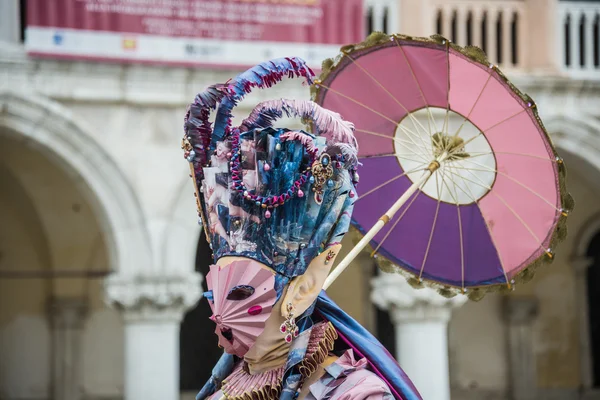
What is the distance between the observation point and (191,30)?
1023 cm

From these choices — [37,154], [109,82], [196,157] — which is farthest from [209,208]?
[37,154]

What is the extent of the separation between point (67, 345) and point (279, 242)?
10.3 metres

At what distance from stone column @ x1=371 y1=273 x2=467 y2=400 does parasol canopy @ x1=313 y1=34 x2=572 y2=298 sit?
6.30m

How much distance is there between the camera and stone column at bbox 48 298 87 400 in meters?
12.8

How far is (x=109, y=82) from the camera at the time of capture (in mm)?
10203

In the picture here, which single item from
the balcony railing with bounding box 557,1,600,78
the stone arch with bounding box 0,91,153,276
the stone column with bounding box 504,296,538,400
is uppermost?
the balcony railing with bounding box 557,1,600,78

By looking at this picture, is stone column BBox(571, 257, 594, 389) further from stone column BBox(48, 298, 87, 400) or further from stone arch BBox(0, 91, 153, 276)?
stone arch BBox(0, 91, 153, 276)

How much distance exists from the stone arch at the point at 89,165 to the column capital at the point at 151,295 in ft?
0.35

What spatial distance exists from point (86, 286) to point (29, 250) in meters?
0.68

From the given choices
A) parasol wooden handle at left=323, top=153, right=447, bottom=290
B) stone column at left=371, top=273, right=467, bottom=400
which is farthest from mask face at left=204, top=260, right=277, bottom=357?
stone column at left=371, top=273, right=467, bottom=400

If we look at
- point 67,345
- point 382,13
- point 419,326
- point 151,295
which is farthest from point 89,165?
point 67,345

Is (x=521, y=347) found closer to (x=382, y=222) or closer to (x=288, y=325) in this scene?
(x=382, y=222)

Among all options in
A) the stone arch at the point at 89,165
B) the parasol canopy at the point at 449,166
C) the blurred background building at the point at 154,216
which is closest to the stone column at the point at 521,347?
the blurred background building at the point at 154,216

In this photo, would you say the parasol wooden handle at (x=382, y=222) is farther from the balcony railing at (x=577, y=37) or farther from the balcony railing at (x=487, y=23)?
the balcony railing at (x=577, y=37)
